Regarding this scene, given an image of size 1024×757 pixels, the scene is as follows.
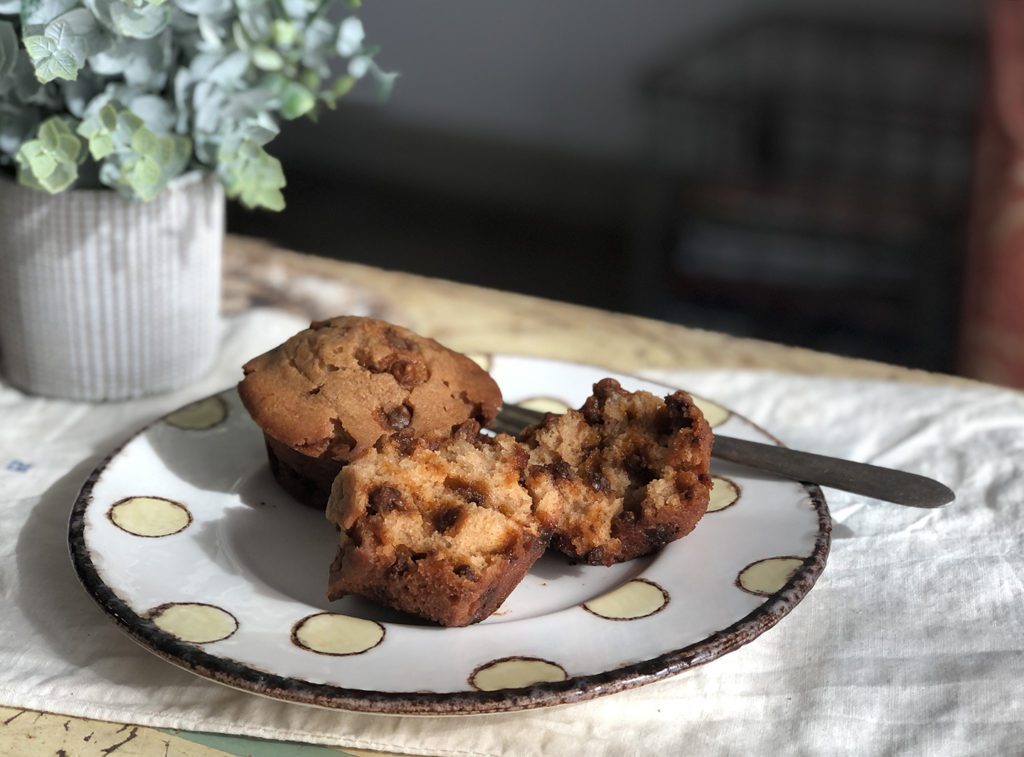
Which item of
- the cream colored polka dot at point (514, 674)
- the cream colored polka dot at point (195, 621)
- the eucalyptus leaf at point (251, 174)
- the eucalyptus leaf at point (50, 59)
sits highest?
the eucalyptus leaf at point (50, 59)

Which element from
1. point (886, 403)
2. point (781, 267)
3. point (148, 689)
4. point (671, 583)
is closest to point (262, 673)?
point (148, 689)

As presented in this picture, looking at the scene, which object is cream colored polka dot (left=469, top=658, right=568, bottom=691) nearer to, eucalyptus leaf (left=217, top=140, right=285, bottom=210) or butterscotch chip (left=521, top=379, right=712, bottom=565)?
butterscotch chip (left=521, top=379, right=712, bottom=565)

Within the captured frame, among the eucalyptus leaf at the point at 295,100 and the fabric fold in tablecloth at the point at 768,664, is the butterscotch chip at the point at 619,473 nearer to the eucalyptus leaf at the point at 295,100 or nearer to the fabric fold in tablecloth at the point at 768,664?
the fabric fold in tablecloth at the point at 768,664

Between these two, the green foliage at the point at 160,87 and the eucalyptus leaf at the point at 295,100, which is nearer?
the green foliage at the point at 160,87

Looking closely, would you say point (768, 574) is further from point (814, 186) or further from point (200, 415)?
point (814, 186)

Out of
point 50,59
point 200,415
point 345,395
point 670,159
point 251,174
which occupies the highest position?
point 50,59

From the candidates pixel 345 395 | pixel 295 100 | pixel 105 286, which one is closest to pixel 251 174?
pixel 295 100

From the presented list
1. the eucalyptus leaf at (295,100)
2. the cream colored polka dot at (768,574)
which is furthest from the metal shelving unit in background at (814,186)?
the cream colored polka dot at (768,574)
